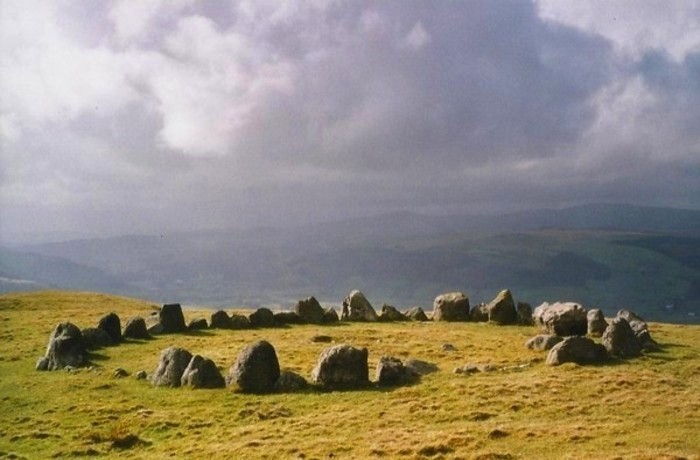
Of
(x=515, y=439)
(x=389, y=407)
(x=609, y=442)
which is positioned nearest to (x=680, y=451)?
(x=609, y=442)

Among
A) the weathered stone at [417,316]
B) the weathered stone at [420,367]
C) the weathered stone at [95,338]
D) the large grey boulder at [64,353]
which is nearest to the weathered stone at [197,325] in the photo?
the weathered stone at [95,338]

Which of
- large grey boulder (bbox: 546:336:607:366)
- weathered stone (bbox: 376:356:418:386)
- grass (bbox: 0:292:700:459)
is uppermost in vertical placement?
large grey boulder (bbox: 546:336:607:366)

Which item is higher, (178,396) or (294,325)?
(294,325)

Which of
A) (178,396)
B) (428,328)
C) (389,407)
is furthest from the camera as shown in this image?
(428,328)

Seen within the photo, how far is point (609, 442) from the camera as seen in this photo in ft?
97.2

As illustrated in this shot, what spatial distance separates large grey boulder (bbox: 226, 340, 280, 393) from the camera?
42.8m

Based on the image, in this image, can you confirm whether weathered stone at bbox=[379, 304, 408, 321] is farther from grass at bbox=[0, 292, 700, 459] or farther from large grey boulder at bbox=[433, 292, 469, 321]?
grass at bbox=[0, 292, 700, 459]

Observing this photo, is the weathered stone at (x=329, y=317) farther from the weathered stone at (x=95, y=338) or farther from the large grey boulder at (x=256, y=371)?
the large grey boulder at (x=256, y=371)

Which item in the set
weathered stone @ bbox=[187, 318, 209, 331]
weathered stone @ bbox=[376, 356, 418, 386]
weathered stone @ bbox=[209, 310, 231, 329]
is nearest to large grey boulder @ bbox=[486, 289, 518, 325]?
weathered stone @ bbox=[376, 356, 418, 386]

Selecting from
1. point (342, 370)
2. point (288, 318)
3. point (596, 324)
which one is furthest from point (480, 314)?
point (342, 370)

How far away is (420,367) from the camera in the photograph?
1850 inches

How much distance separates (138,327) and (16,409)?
25.6 metres

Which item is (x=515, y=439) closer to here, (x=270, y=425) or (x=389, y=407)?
(x=389, y=407)

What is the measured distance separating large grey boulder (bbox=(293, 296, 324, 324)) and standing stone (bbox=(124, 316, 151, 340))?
2096 centimetres
